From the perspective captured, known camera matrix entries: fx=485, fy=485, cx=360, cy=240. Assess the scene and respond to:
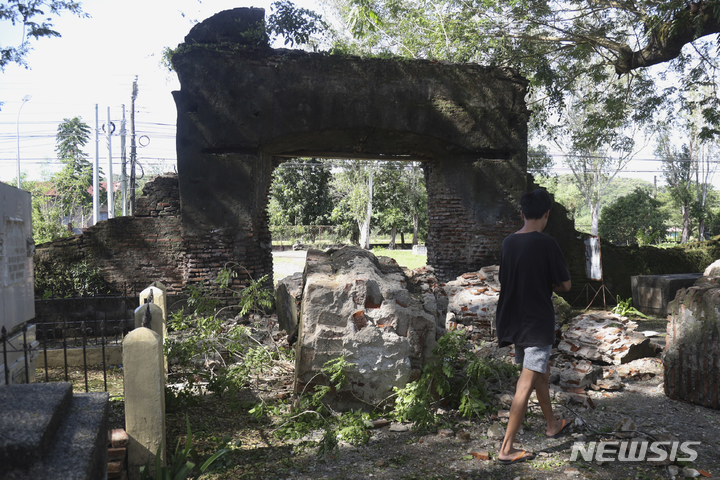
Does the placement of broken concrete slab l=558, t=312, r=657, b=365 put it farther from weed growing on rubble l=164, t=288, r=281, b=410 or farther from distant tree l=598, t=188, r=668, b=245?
distant tree l=598, t=188, r=668, b=245

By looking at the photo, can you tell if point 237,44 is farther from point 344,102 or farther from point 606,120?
point 606,120

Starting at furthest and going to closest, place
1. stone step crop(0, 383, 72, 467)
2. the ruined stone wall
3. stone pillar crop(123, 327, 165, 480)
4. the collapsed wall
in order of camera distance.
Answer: the ruined stone wall → the collapsed wall → stone pillar crop(123, 327, 165, 480) → stone step crop(0, 383, 72, 467)

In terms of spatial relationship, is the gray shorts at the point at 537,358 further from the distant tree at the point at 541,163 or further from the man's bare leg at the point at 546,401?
the distant tree at the point at 541,163

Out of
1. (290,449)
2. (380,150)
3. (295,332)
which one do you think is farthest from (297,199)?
(290,449)

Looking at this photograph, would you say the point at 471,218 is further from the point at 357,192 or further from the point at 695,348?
the point at 357,192

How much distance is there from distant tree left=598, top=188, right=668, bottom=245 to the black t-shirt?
27.1 meters

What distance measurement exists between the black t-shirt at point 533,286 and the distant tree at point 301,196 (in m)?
25.0

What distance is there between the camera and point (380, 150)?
9.41 m

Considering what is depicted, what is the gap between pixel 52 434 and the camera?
2.19 metres

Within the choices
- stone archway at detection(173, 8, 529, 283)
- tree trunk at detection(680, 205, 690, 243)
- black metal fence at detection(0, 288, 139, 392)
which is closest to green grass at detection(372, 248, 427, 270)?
stone archway at detection(173, 8, 529, 283)

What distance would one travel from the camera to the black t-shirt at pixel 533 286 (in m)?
3.29

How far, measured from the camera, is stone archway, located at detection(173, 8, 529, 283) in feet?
27.0

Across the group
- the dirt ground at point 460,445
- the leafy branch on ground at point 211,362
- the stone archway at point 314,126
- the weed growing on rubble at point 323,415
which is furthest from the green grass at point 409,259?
the weed growing on rubble at point 323,415

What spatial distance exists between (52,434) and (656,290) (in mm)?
10218
